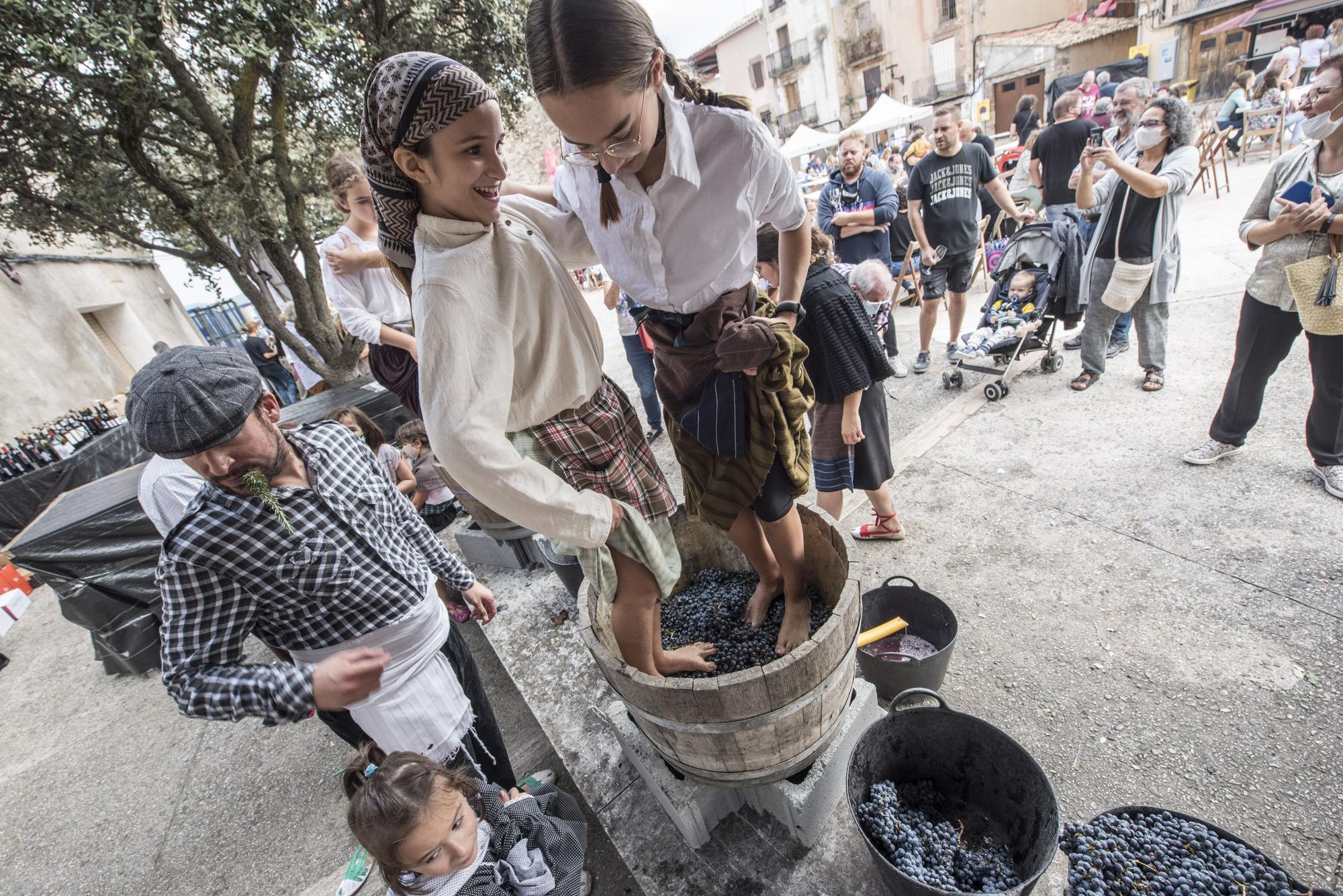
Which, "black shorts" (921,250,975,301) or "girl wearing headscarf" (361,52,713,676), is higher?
"girl wearing headscarf" (361,52,713,676)

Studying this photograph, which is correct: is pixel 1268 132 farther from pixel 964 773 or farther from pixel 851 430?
pixel 964 773

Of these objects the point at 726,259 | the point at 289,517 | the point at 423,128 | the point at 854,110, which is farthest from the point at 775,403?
the point at 854,110

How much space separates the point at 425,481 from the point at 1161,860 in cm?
446

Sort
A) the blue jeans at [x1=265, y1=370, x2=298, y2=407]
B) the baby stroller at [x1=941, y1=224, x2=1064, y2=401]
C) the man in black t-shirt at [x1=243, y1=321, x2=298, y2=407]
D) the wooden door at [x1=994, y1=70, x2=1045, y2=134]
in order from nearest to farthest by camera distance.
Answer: the baby stroller at [x1=941, y1=224, x2=1064, y2=401], the man in black t-shirt at [x1=243, y1=321, x2=298, y2=407], the blue jeans at [x1=265, y1=370, x2=298, y2=407], the wooden door at [x1=994, y1=70, x2=1045, y2=134]

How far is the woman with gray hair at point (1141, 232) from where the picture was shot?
12.0ft

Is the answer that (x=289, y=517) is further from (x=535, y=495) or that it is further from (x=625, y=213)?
(x=625, y=213)

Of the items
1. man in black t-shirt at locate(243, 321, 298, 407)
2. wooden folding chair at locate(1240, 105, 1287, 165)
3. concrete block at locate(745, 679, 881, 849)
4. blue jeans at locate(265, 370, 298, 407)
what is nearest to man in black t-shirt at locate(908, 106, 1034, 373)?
concrete block at locate(745, 679, 881, 849)

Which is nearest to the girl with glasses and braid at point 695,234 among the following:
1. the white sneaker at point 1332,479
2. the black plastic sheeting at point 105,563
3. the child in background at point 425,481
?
the child in background at point 425,481

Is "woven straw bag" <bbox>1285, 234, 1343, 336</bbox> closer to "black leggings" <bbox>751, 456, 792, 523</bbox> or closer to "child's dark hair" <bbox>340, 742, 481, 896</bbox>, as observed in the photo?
"black leggings" <bbox>751, 456, 792, 523</bbox>

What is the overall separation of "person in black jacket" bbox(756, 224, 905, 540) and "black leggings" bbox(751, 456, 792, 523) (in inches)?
30.8

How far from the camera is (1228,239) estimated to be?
275 inches

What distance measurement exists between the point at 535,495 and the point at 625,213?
799 millimetres

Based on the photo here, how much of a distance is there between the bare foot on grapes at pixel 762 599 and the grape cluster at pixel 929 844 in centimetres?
67

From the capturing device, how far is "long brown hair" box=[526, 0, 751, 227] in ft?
3.80
